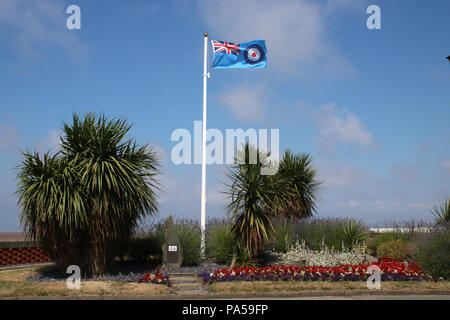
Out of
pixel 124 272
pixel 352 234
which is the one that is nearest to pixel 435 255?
pixel 352 234

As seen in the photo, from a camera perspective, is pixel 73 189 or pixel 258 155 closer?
pixel 73 189

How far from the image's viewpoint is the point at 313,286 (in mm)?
11188

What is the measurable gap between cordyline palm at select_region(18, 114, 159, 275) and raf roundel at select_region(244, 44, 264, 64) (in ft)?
23.9

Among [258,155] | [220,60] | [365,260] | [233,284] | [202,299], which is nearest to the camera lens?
[202,299]

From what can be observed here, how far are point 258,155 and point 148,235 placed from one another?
5.12 meters

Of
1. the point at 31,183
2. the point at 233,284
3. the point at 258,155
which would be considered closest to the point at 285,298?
the point at 233,284

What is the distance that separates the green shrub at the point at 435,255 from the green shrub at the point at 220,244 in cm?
597

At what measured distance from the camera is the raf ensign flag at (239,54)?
18125 millimetres

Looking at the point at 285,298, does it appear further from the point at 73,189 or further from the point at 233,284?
the point at 73,189

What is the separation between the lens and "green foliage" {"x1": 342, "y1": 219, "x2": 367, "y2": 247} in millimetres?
17516

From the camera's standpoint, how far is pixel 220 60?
59.6 feet

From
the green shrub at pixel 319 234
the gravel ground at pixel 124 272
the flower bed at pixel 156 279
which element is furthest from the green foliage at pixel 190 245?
the green shrub at pixel 319 234

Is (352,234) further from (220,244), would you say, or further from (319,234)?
(220,244)

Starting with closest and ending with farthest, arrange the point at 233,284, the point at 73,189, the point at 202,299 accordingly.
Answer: the point at 202,299
the point at 233,284
the point at 73,189
